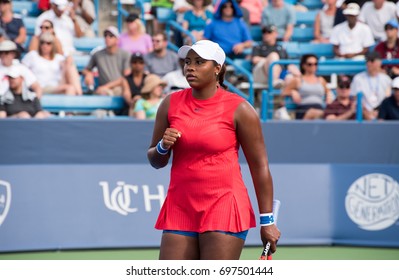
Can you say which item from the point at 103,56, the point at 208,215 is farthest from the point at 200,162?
the point at 103,56

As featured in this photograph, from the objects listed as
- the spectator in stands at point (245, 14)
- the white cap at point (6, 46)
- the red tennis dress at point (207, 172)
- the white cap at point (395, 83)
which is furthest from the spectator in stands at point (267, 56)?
the red tennis dress at point (207, 172)

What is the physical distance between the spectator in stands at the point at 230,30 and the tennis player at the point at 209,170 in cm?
846

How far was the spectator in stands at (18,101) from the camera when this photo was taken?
11562 mm

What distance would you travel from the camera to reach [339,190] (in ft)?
38.2

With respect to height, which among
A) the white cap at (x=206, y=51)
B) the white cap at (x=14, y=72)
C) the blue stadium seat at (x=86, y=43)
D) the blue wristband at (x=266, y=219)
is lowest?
the blue wristband at (x=266, y=219)

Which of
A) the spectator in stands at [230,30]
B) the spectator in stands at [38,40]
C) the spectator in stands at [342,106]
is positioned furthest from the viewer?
the spectator in stands at [230,30]

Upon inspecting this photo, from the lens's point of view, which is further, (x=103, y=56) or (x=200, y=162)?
(x=103, y=56)

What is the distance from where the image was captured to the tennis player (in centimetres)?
554

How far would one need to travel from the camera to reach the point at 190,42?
46.0ft

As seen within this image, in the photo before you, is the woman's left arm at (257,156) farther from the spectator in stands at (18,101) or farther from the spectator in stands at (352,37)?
the spectator in stands at (352,37)

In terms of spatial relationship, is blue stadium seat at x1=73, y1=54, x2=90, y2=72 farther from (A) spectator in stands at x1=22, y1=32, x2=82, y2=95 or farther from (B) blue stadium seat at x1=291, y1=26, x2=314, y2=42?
(B) blue stadium seat at x1=291, y1=26, x2=314, y2=42

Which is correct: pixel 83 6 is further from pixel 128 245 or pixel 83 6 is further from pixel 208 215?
pixel 208 215

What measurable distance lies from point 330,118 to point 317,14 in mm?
3461
